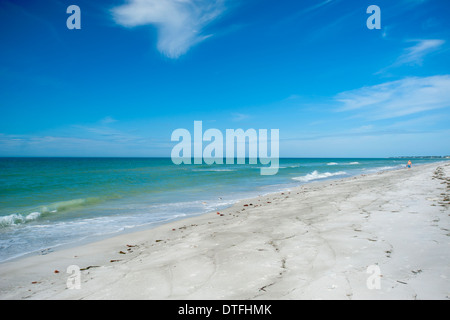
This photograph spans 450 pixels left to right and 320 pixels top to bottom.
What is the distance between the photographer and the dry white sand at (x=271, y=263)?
3.20 meters

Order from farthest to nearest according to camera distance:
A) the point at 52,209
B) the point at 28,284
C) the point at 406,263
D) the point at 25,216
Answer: the point at 52,209 → the point at 25,216 → the point at 28,284 → the point at 406,263

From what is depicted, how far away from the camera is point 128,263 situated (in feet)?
16.0

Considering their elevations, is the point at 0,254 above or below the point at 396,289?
below

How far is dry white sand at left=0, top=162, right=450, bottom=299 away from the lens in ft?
10.5

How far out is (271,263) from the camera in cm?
405

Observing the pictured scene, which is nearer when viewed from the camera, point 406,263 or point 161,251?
point 406,263

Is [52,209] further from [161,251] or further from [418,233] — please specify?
[418,233]

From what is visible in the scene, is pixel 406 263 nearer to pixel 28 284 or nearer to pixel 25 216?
pixel 28 284

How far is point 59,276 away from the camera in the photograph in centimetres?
479
